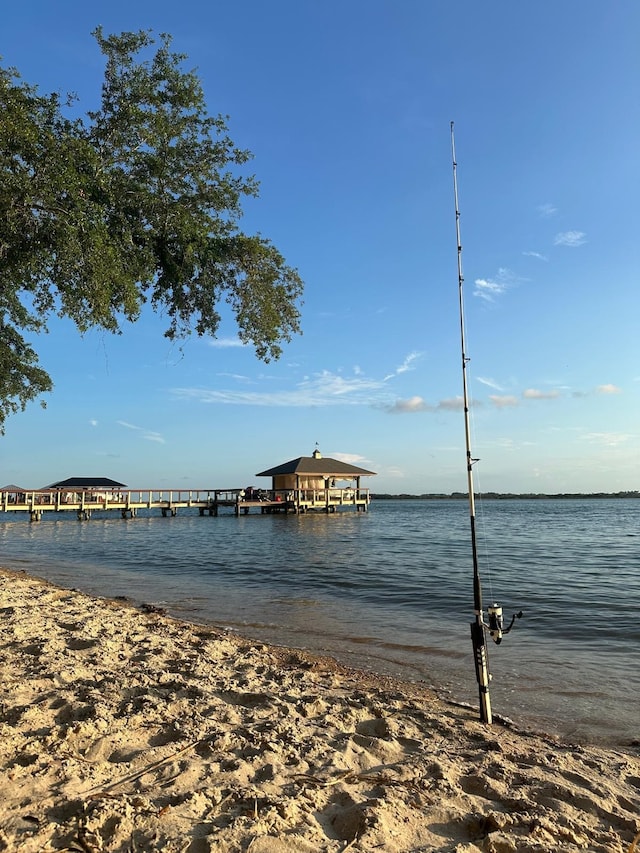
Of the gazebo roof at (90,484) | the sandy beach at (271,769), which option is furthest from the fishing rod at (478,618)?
the gazebo roof at (90,484)

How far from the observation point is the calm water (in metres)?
6.25

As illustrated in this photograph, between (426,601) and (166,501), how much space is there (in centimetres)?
4176

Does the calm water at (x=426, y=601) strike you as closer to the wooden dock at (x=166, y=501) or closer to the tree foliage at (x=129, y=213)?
the tree foliage at (x=129, y=213)

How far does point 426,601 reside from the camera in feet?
37.6

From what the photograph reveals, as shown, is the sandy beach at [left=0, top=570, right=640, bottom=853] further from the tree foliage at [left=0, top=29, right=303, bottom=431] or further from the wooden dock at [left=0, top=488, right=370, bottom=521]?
the wooden dock at [left=0, top=488, right=370, bottom=521]

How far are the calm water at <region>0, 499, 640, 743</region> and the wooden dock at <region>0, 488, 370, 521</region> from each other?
18029 millimetres

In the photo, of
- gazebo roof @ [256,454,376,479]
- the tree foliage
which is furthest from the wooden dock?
the tree foliage

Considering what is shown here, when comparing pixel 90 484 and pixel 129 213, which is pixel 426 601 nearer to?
pixel 129 213

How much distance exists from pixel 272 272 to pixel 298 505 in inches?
1623

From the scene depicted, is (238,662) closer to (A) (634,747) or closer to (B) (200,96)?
(A) (634,747)

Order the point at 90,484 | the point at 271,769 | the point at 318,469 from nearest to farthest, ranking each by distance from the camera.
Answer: the point at 271,769 < the point at 318,469 < the point at 90,484

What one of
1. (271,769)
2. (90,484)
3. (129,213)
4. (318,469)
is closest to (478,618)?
(271,769)

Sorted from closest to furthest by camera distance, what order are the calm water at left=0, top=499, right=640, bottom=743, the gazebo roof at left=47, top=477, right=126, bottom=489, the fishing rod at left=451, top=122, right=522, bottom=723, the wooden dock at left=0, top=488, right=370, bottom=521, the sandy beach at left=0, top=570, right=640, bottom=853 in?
the sandy beach at left=0, top=570, right=640, bottom=853 → the fishing rod at left=451, top=122, right=522, bottom=723 → the calm water at left=0, top=499, right=640, bottom=743 → the wooden dock at left=0, top=488, right=370, bottom=521 → the gazebo roof at left=47, top=477, right=126, bottom=489

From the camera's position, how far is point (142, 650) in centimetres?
642
